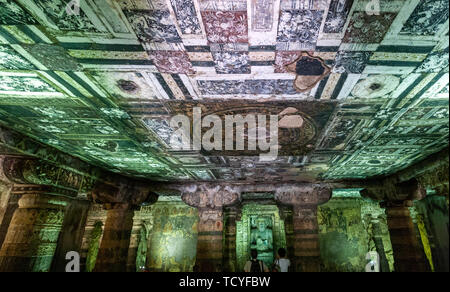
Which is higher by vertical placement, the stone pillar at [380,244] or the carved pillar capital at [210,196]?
the carved pillar capital at [210,196]

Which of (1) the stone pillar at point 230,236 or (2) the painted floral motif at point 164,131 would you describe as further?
(1) the stone pillar at point 230,236

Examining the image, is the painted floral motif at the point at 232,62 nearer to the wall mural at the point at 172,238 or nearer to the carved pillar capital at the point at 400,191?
the carved pillar capital at the point at 400,191

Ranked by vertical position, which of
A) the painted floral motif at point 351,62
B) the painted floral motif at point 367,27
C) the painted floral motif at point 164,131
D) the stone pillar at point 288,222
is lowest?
the stone pillar at point 288,222

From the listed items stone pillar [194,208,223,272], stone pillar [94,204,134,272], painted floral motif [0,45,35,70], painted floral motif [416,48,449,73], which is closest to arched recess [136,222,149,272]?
stone pillar [94,204,134,272]

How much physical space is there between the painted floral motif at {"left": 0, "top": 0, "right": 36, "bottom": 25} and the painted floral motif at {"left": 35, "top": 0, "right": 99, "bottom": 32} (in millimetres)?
173

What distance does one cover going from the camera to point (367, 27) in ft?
5.56

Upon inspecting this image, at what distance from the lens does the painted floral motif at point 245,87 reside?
2.33 m

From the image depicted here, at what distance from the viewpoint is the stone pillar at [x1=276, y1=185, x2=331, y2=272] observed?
6.75 meters

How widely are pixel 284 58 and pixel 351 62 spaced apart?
63 centimetres

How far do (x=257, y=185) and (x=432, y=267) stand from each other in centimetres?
640

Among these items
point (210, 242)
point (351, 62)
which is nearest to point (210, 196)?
point (210, 242)

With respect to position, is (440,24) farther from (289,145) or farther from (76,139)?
(76,139)

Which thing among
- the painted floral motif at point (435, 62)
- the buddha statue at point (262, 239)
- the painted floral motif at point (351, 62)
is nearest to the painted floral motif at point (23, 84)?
the painted floral motif at point (351, 62)

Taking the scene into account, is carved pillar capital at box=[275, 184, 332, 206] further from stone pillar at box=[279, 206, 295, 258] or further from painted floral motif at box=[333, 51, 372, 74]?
painted floral motif at box=[333, 51, 372, 74]
